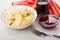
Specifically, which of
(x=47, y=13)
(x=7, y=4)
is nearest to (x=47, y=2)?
(x=47, y=13)

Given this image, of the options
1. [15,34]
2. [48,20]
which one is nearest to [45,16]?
[48,20]

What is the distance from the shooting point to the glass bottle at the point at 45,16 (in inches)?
30.7

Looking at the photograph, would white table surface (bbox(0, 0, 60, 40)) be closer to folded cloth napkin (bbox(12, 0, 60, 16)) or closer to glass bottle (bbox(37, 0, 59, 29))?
glass bottle (bbox(37, 0, 59, 29))

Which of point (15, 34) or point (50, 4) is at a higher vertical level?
point (50, 4)

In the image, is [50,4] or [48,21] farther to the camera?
[50,4]

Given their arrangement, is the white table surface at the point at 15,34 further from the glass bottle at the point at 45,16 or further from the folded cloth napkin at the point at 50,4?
the folded cloth napkin at the point at 50,4

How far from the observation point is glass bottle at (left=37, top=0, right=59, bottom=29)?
78cm

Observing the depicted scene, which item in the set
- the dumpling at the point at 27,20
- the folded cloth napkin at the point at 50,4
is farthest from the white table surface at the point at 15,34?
the folded cloth napkin at the point at 50,4

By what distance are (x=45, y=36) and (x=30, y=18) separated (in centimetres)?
12

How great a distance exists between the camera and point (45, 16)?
2.70 feet

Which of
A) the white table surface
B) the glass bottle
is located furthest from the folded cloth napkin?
the white table surface

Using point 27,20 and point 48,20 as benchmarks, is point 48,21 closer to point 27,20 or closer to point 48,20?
point 48,20

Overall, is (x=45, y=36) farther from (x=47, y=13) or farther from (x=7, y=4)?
(x=7, y=4)

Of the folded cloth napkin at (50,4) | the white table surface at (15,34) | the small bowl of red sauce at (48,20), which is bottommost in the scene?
the white table surface at (15,34)
